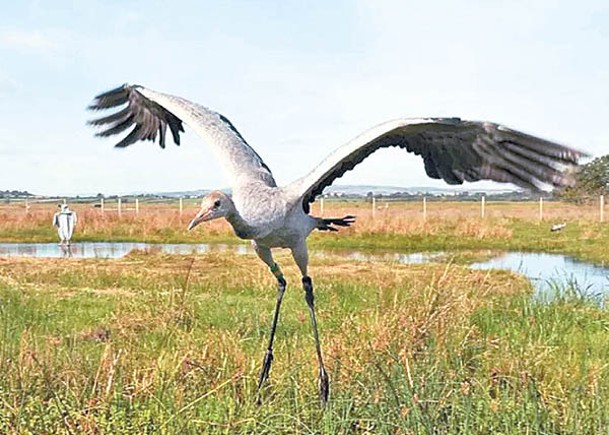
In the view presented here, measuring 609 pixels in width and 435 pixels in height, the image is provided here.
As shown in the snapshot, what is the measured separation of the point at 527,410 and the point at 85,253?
669 inches

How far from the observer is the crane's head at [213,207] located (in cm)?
405

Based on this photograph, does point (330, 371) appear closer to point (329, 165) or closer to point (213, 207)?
point (329, 165)

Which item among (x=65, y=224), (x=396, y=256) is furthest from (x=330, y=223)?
(x=65, y=224)

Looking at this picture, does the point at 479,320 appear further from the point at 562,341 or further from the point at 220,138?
the point at 220,138

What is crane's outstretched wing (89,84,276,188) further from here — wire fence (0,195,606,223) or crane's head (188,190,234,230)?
wire fence (0,195,606,223)

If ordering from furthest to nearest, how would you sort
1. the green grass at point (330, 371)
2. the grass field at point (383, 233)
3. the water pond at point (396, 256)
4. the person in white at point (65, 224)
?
the grass field at point (383, 233)
the person in white at point (65, 224)
the water pond at point (396, 256)
the green grass at point (330, 371)

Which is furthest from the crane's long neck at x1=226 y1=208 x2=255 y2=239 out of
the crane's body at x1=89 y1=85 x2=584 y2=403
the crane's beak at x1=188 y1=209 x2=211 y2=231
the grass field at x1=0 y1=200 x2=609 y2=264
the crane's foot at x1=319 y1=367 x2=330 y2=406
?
the grass field at x1=0 y1=200 x2=609 y2=264

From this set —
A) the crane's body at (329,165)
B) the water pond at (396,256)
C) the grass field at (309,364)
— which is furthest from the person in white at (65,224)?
the crane's body at (329,165)

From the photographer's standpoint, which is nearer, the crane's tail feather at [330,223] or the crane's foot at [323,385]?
the crane's foot at [323,385]

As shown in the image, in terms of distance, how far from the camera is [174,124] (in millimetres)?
6102

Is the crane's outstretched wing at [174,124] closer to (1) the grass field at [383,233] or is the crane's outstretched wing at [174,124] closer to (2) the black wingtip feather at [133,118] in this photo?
(2) the black wingtip feather at [133,118]

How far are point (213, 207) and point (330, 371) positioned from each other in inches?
66.2

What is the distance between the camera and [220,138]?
16.6ft

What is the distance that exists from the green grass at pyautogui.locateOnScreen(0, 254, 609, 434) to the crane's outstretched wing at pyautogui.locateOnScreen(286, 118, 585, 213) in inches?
38.4
